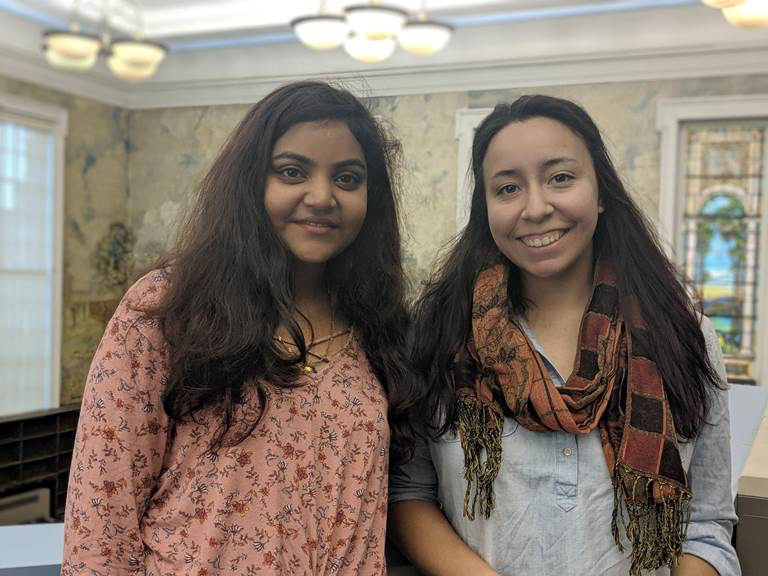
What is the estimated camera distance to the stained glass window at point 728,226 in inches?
265

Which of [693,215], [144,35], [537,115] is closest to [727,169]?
[693,215]

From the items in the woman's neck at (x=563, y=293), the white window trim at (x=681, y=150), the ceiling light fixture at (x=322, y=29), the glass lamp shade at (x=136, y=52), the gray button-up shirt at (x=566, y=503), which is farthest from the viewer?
the white window trim at (x=681, y=150)

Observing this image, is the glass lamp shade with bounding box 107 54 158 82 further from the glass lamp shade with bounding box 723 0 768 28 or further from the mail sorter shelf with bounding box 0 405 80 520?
the glass lamp shade with bounding box 723 0 768 28

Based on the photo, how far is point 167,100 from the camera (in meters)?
9.07

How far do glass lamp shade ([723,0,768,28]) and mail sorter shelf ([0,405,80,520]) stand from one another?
4001 mm

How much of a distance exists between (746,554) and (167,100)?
8.63 m

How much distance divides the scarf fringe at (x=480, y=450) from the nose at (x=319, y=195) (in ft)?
1.33

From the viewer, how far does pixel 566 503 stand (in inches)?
50.3

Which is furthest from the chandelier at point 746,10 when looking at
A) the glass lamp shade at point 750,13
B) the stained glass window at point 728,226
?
the stained glass window at point 728,226

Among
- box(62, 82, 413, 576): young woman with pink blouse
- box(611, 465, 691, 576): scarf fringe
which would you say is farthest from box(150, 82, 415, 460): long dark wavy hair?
box(611, 465, 691, 576): scarf fringe

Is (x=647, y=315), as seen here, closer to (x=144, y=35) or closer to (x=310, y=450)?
(x=310, y=450)

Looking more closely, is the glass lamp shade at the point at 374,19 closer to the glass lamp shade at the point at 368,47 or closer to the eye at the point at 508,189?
the glass lamp shade at the point at 368,47

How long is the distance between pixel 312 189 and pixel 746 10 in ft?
12.1

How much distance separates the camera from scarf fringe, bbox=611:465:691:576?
4.09ft
